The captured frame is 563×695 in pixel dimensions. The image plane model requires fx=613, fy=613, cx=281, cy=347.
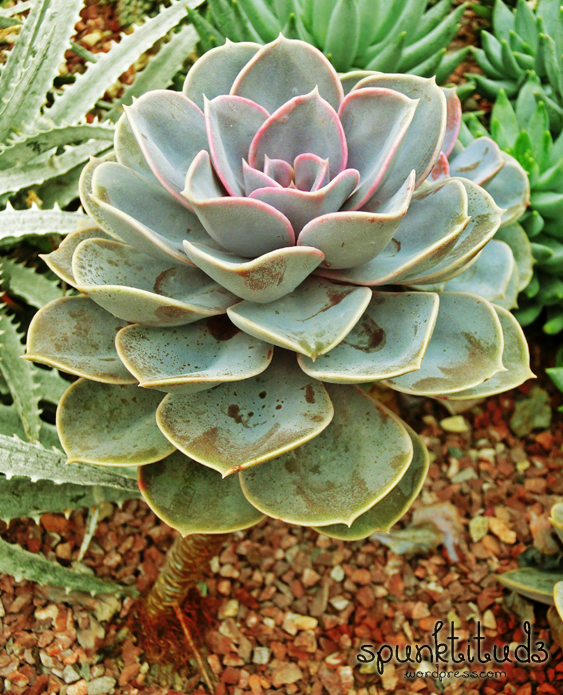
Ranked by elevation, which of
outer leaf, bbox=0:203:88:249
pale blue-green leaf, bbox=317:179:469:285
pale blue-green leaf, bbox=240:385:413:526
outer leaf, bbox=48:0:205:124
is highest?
outer leaf, bbox=48:0:205:124

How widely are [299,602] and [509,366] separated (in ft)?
2.01

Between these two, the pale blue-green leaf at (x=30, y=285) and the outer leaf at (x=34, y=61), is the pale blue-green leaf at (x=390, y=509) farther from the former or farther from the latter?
the outer leaf at (x=34, y=61)

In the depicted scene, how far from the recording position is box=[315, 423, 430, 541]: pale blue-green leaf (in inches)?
27.0

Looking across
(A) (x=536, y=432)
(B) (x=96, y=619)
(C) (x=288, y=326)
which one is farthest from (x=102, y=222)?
(A) (x=536, y=432)

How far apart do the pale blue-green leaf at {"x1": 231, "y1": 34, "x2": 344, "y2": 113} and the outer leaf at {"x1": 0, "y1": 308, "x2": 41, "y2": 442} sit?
56 cm

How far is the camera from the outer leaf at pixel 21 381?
979 mm

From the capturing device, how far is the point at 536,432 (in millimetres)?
1352

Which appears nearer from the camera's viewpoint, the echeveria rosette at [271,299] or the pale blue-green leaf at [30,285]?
the echeveria rosette at [271,299]

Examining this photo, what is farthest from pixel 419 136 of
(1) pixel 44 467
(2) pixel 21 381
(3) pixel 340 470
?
(2) pixel 21 381

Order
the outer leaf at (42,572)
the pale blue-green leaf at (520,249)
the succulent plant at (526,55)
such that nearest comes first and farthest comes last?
the outer leaf at (42,572) → the pale blue-green leaf at (520,249) → the succulent plant at (526,55)

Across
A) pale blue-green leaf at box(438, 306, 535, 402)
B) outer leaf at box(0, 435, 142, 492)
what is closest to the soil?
outer leaf at box(0, 435, 142, 492)

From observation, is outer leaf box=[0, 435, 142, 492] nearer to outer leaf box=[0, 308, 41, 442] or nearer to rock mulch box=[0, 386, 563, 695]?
outer leaf box=[0, 308, 41, 442]

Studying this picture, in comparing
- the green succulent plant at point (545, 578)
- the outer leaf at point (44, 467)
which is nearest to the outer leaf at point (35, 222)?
the outer leaf at point (44, 467)

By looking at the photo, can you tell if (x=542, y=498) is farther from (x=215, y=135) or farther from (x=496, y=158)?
(x=215, y=135)
